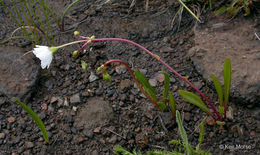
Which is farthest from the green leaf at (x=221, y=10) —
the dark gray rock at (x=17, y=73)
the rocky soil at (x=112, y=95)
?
the dark gray rock at (x=17, y=73)

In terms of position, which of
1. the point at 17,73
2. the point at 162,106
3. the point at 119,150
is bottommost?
the point at 119,150

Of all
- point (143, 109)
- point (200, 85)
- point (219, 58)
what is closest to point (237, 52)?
point (219, 58)

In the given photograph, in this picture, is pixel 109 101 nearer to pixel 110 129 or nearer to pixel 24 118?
Result: pixel 110 129

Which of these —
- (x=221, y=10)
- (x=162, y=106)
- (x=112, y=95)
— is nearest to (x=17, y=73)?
(x=112, y=95)

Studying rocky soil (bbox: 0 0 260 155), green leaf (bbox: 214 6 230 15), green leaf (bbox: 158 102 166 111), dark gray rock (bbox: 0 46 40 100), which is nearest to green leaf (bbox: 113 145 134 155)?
rocky soil (bbox: 0 0 260 155)

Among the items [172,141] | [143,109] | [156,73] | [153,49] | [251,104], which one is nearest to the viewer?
[172,141]

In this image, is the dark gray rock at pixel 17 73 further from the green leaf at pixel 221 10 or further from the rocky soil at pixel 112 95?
the green leaf at pixel 221 10

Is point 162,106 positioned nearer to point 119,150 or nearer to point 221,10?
point 119,150

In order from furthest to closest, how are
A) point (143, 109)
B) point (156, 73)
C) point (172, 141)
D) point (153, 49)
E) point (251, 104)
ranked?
point (153, 49)
point (156, 73)
point (143, 109)
point (251, 104)
point (172, 141)
